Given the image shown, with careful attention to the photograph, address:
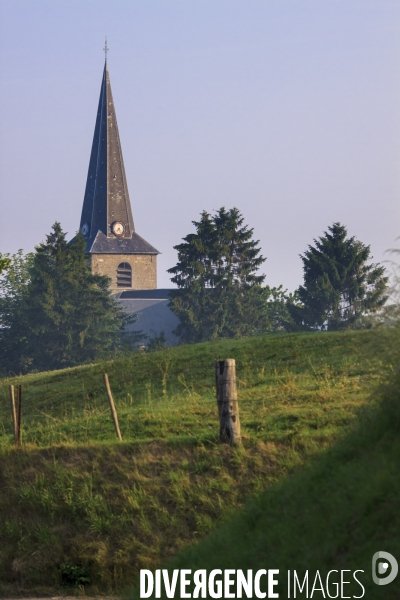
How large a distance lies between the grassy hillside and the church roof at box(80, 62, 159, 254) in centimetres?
10764

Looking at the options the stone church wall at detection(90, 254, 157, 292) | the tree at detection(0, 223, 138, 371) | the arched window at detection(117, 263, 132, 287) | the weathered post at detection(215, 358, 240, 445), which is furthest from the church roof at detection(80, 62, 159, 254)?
the weathered post at detection(215, 358, 240, 445)

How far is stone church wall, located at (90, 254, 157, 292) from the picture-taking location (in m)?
120

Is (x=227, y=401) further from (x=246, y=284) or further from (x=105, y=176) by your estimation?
(x=105, y=176)

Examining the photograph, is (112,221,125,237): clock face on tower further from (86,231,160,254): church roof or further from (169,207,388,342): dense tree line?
(169,207,388,342): dense tree line

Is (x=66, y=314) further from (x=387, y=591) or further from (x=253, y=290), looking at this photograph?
(x=387, y=591)

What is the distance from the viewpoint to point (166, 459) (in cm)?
1532

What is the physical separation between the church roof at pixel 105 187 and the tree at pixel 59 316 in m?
34.8

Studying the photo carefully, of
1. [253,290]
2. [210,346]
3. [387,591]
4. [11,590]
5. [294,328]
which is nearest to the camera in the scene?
[387,591]

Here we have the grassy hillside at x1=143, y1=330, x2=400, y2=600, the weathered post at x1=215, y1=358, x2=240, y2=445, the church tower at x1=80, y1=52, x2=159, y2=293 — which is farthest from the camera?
the church tower at x1=80, y1=52, x2=159, y2=293

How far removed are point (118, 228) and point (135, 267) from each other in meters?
7.04

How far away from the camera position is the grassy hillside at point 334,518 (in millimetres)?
7547

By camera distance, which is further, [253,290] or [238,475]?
[253,290]

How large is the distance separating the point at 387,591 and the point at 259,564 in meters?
1.70

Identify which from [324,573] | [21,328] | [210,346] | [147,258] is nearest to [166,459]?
[324,573]
